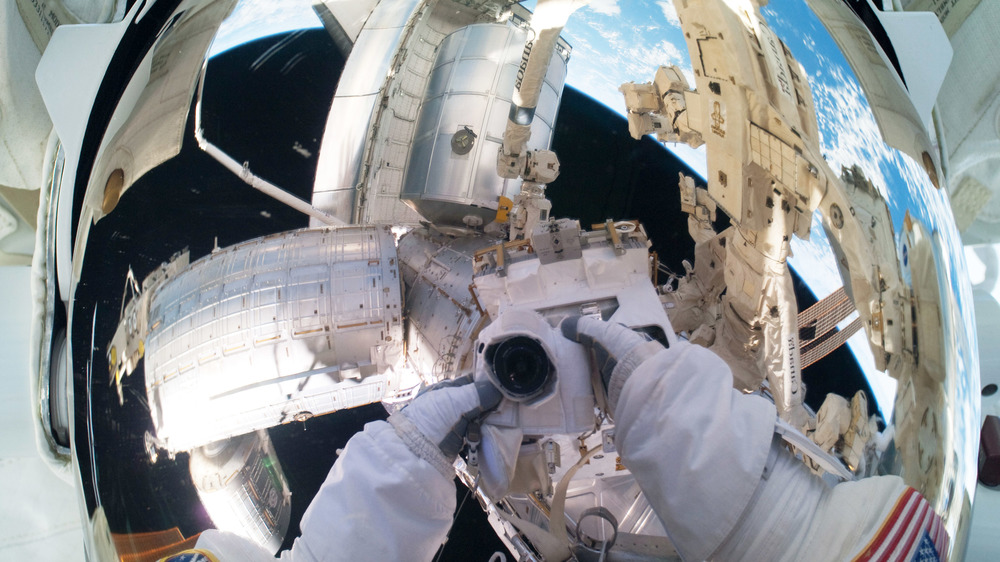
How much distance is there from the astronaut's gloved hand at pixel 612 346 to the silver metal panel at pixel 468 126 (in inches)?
14.0

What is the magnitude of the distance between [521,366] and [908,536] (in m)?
0.61

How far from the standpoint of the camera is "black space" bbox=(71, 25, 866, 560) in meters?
1.02

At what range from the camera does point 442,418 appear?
34.0 inches

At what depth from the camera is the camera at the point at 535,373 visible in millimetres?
819

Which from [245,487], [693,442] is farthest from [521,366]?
[245,487]

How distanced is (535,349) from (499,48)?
68 centimetres

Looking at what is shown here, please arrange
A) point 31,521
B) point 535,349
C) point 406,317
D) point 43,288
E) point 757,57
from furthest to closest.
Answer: point 31,521
point 43,288
point 406,317
point 757,57
point 535,349

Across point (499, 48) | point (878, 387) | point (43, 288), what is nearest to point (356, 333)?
point (499, 48)

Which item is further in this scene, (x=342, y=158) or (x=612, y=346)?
(x=342, y=158)

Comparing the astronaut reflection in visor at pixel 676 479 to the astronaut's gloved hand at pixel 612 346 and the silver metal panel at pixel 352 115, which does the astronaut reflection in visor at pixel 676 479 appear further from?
the silver metal panel at pixel 352 115

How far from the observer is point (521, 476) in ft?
3.09

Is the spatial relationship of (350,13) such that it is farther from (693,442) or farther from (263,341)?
(693,442)

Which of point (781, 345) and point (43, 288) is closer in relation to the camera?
point (781, 345)

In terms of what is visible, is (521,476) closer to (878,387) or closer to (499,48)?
(878,387)
